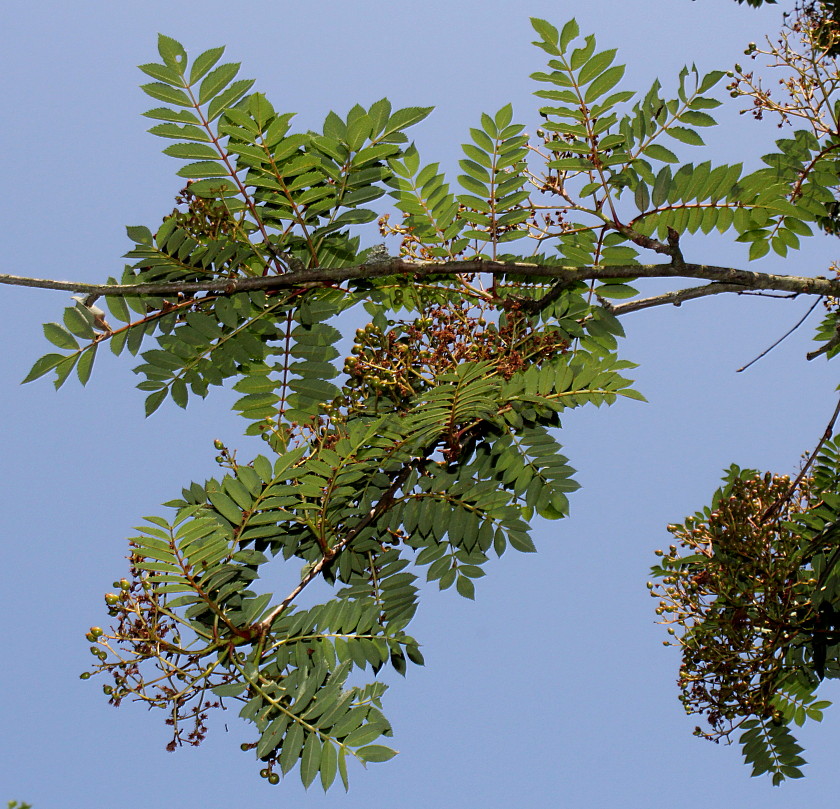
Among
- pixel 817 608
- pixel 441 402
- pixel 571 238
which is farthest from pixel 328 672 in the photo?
pixel 817 608

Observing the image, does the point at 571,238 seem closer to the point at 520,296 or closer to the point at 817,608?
the point at 520,296

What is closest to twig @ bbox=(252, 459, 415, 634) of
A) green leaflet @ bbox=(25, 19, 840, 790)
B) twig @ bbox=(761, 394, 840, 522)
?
green leaflet @ bbox=(25, 19, 840, 790)

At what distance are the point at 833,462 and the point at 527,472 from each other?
223 cm

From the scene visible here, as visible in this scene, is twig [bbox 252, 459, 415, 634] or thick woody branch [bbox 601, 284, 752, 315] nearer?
twig [bbox 252, 459, 415, 634]

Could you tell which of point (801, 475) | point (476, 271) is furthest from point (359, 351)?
point (801, 475)

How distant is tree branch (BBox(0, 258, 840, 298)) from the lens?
10.7 feet

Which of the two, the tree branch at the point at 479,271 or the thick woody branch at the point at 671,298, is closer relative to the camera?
the tree branch at the point at 479,271

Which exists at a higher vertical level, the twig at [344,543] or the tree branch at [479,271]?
the tree branch at [479,271]

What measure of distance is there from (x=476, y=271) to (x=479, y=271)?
2 centimetres

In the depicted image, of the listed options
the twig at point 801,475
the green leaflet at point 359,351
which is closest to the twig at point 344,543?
the green leaflet at point 359,351

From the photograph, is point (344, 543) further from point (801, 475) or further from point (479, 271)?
point (801, 475)

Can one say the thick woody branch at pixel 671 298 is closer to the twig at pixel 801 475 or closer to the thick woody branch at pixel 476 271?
the thick woody branch at pixel 476 271

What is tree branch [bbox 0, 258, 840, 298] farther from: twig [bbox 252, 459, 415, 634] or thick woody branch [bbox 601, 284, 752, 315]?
twig [bbox 252, 459, 415, 634]

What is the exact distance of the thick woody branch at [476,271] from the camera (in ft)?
10.7
